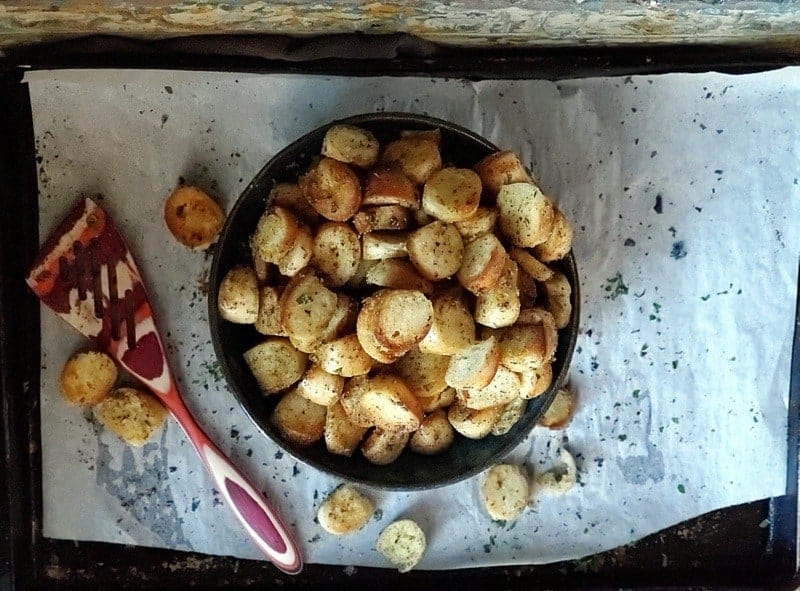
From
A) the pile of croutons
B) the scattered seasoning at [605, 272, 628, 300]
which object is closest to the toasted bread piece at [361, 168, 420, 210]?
the pile of croutons

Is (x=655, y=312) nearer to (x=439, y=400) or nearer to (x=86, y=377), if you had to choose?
(x=439, y=400)

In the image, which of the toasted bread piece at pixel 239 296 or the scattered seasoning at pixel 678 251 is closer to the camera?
the toasted bread piece at pixel 239 296

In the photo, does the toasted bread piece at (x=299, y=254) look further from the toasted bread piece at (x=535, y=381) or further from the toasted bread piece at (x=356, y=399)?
the toasted bread piece at (x=535, y=381)

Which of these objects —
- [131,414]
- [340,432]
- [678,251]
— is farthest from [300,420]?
[678,251]

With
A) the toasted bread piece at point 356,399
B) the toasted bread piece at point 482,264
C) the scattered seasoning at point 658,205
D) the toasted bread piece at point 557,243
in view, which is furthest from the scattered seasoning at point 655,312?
the toasted bread piece at point 356,399

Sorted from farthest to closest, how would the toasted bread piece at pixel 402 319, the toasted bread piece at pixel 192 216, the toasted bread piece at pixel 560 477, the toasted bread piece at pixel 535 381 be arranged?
the toasted bread piece at pixel 560 477, the toasted bread piece at pixel 192 216, the toasted bread piece at pixel 535 381, the toasted bread piece at pixel 402 319

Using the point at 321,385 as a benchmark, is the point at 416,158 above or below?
above

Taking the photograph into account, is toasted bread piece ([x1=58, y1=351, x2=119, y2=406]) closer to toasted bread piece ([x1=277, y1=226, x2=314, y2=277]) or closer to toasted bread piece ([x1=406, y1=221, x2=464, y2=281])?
toasted bread piece ([x1=277, y1=226, x2=314, y2=277])
